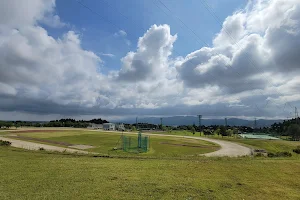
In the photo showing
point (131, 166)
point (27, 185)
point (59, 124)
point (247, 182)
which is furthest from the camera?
point (59, 124)

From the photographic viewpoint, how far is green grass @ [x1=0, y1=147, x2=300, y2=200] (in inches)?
345

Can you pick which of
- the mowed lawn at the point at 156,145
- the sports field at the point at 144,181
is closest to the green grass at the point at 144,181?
the sports field at the point at 144,181

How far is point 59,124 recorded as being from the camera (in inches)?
5399

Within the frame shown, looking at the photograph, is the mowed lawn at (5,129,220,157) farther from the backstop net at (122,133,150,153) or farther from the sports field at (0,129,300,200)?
the sports field at (0,129,300,200)

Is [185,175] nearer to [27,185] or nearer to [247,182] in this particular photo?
[247,182]

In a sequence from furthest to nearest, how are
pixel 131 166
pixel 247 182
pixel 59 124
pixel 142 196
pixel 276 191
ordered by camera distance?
pixel 59 124, pixel 131 166, pixel 247 182, pixel 276 191, pixel 142 196

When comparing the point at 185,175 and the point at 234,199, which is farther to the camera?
the point at 185,175

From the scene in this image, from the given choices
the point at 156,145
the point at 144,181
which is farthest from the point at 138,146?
the point at 144,181

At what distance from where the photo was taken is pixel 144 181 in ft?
34.3

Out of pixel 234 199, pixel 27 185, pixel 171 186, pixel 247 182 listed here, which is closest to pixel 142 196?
pixel 171 186

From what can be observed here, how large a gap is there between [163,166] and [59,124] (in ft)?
442

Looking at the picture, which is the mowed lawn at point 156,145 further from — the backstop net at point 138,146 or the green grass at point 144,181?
the green grass at point 144,181

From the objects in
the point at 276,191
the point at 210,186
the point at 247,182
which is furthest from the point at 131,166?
the point at 276,191

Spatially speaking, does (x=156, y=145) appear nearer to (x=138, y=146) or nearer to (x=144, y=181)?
→ (x=138, y=146)
